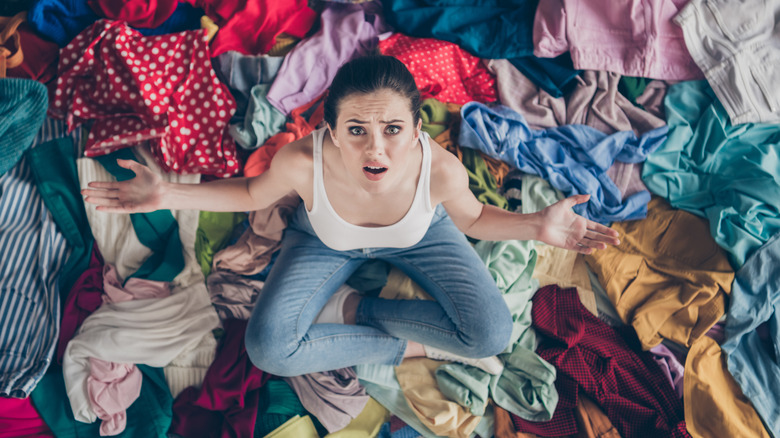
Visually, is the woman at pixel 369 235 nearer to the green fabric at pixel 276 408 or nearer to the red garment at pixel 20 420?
the green fabric at pixel 276 408

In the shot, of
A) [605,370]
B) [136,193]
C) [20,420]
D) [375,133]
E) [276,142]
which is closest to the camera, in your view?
[375,133]

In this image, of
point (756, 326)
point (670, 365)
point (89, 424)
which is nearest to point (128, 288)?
point (89, 424)

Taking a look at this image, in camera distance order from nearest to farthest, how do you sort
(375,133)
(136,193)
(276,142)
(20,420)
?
1. (375,133)
2. (136,193)
3. (20,420)
4. (276,142)

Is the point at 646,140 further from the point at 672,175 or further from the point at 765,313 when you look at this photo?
the point at 765,313

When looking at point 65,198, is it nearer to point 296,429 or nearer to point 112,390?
point 112,390

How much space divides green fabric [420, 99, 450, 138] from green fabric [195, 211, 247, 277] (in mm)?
657

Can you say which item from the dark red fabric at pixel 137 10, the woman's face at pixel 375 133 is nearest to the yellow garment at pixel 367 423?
the woman's face at pixel 375 133

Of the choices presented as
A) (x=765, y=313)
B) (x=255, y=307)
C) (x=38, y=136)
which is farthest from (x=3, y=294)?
(x=765, y=313)

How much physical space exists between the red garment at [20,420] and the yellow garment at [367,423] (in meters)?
0.80

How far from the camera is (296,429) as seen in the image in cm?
151

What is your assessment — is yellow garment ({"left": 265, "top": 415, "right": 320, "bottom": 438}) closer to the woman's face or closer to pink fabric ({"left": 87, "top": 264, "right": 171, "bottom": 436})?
pink fabric ({"left": 87, "top": 264, "right": 171, "bottom": 436})

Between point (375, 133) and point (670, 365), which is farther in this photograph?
point (670, 365)

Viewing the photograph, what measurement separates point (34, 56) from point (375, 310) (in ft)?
4.34

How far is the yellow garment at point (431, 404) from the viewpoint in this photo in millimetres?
1479
